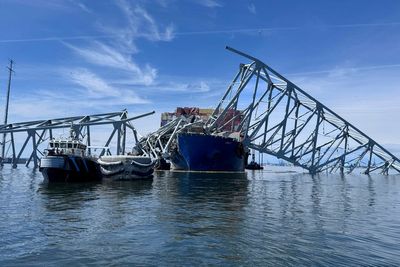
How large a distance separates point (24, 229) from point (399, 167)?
490ft

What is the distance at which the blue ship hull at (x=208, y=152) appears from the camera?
98312mm

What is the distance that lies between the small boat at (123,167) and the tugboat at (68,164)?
1384 mm

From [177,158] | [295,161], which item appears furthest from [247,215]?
[295,161]

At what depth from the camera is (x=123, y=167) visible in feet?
193

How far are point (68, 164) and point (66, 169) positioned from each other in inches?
29.8

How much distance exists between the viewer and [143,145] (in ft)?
429

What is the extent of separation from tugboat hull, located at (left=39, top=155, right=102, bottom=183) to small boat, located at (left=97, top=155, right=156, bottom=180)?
298cm

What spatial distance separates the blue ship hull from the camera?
98312mm

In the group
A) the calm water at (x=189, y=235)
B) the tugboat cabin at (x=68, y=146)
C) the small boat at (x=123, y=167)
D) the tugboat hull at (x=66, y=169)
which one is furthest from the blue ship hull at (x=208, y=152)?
the calm water at (x=189, y=235)

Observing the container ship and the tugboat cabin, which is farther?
the container ship

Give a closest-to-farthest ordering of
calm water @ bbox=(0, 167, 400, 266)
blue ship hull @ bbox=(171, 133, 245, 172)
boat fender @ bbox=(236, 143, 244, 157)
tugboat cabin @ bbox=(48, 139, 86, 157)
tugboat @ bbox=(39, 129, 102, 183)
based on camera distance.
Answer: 1. calm water @ bbox=(0, 167, 400, 266)
2. tugboat @ bbox=(39, 129, 102, 183)
3. tugboat cabin @ bbox=(48, 139, 86, 157)
4. blue ship hull @ bbox=(171, 133, 245, 172)
5. boat fender @ bbox=(236, 143, 244, 157)

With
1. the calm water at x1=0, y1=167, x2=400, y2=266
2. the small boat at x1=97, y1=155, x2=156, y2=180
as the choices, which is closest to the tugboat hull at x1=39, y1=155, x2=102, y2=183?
the small boat at x1=97, y1=155, x2=156, y2=180

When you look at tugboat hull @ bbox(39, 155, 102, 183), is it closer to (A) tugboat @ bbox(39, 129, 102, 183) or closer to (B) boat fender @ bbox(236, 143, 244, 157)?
(A) tugboat @ bbox(39, 129, 102, 183)

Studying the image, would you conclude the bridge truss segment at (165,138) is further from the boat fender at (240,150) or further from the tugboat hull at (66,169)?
the tugboat hull at (66,169)
